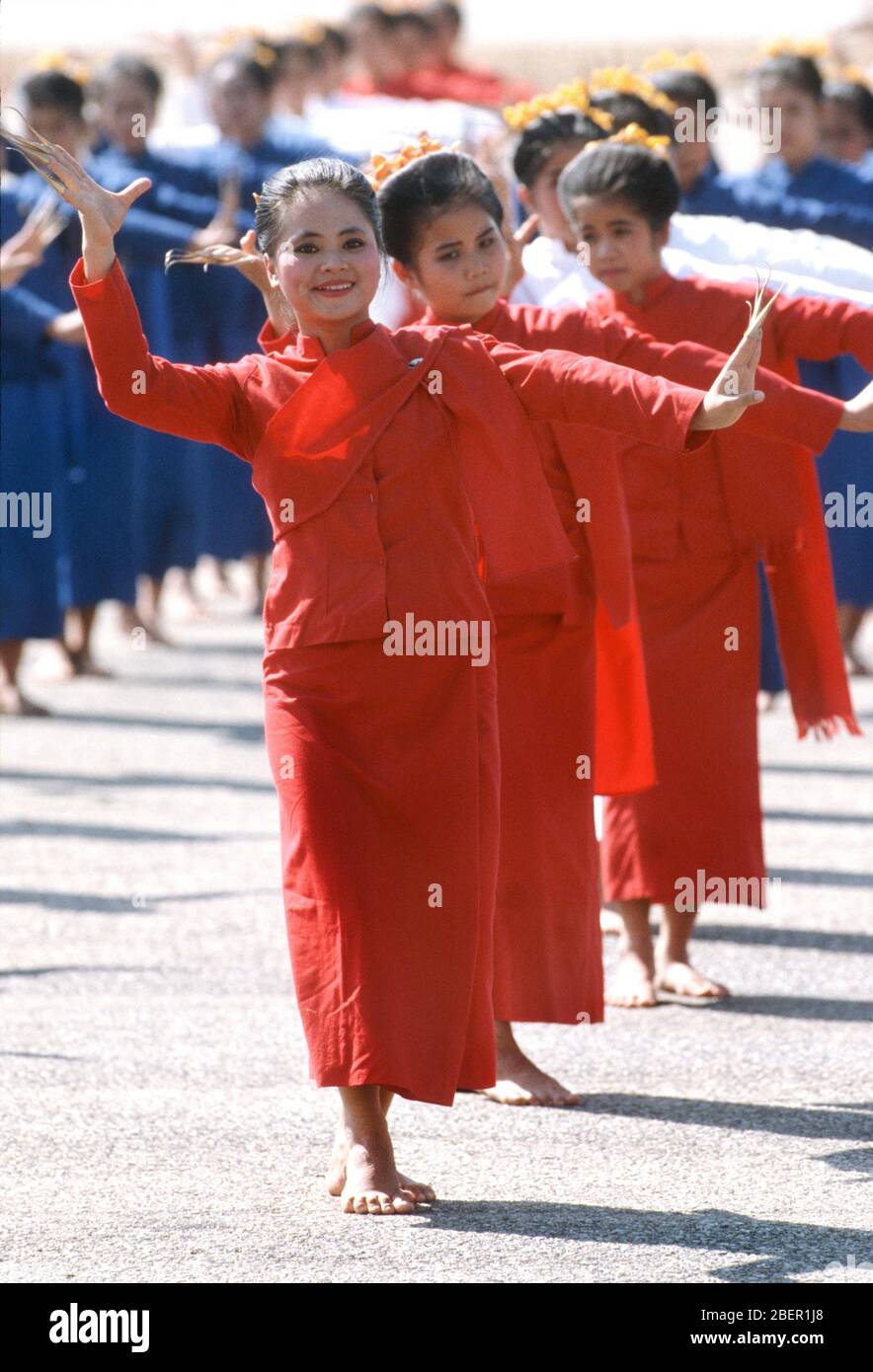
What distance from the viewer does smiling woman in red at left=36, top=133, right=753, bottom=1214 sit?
4.11m

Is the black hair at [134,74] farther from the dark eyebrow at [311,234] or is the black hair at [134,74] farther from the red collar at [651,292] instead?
the dark eyebrow at [311,234]

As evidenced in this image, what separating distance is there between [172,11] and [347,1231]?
35.5 m

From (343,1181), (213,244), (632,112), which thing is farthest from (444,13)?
(343,1181)

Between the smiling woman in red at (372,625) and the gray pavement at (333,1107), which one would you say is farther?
the smiling woman in red at (372,625)

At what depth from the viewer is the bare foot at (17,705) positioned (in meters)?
9.47

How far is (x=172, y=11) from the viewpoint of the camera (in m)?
37.8

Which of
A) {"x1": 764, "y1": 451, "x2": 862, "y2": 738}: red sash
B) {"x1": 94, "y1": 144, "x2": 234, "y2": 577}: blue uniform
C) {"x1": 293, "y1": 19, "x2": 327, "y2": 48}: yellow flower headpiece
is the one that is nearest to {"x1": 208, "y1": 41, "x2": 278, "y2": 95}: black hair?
{"x1": 94, "y1": 144, "x2": 234, "y2": 577}: blue uniform

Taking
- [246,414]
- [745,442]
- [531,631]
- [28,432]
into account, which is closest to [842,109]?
[28,432]

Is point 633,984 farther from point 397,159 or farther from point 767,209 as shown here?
point 767,209

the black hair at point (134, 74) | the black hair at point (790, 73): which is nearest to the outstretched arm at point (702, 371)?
the black hair at point (790, 73)

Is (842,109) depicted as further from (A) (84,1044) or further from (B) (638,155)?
(A) (84,1044)

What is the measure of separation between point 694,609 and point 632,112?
1418 mm

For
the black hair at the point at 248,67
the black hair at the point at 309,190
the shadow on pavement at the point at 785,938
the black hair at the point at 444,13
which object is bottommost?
the shadow on pavement at the point at 785,938

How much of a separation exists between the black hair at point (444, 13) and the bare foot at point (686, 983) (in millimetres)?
11673
